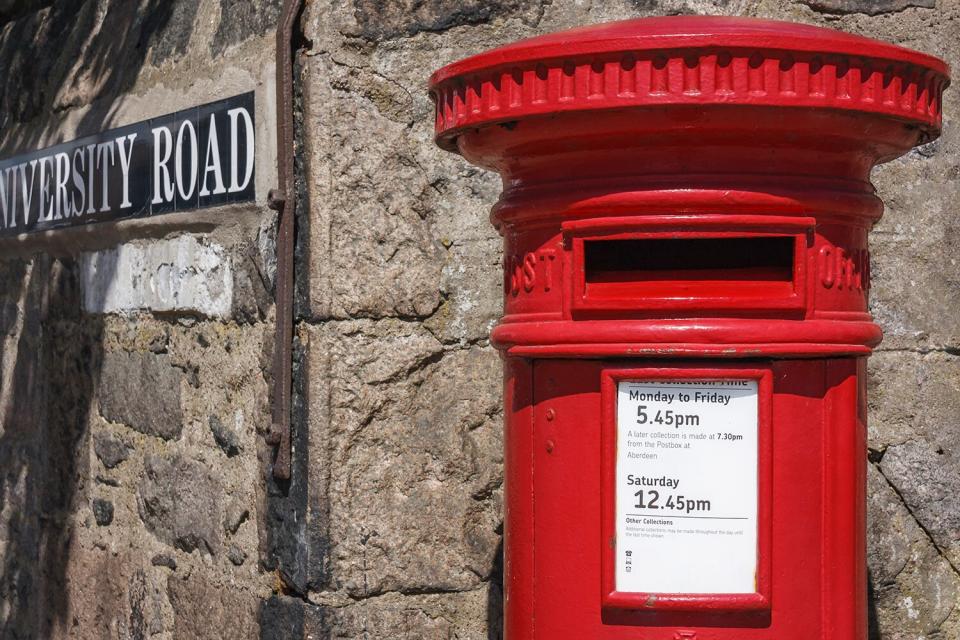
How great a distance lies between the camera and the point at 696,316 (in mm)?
1840

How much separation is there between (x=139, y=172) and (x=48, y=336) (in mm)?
902

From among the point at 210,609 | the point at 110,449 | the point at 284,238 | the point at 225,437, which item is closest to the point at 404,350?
the point at 284,238

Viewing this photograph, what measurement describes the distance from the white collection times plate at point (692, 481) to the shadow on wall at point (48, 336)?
231cm

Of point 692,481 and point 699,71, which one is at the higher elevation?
point 699,71

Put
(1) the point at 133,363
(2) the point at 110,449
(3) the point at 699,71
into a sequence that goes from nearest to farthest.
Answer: (3) the point at 699,71 < (1) the point at 133,363 < (2) the point at 110,449

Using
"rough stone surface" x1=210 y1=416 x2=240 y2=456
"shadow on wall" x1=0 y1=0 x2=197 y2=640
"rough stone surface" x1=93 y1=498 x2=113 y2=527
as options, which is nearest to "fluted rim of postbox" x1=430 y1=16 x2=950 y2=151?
"rough stone surface" x1=210 y1=416 x2=240 y2=456

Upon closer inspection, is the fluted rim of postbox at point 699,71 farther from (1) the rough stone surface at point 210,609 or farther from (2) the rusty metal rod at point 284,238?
(1) the rough stone surface at point 210,609

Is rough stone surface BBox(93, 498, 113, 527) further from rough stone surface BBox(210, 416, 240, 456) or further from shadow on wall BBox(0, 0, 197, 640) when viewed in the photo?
rough stone surface BBox(210, 416, 240, 456)

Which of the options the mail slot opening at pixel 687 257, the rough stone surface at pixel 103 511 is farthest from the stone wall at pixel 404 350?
the mail slot opening at pixel 687 257

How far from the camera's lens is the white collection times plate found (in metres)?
1.85

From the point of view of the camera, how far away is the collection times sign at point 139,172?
127 inches

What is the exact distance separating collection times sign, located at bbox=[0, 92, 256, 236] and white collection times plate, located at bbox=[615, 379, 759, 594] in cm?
157

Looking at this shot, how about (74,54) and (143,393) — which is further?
(74,54)

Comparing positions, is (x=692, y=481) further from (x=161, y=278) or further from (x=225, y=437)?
(x=161, y=278)
